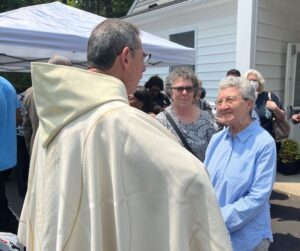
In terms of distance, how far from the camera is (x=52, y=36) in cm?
485

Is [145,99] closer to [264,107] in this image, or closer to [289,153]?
[264,107]

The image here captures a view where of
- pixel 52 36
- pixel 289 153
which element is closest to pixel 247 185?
pixel 52 36

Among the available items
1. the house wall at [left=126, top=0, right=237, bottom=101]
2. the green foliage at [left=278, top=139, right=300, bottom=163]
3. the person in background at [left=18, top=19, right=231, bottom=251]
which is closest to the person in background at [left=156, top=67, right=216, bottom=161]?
the person in background at [left=18, top=19, right=231, bottom=251]

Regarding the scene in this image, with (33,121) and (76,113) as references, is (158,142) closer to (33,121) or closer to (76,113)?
(76,113)

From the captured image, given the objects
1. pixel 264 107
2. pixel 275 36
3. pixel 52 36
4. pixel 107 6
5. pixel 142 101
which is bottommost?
pixel 264 107

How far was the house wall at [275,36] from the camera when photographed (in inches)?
257

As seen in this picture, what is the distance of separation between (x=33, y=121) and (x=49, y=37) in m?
1.10

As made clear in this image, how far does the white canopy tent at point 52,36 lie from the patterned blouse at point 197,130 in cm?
141

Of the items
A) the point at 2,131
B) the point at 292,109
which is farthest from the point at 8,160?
the point at 292,109

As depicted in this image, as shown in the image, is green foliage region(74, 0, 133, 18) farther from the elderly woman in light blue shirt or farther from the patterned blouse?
the elderly woman in light blue shirt

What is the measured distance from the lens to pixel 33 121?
15.3 ft

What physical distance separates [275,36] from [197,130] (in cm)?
445

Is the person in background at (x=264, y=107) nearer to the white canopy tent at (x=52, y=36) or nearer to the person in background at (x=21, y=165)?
the white canopy tent at (x=52, y=36)

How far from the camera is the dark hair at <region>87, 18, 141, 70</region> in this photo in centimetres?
134
